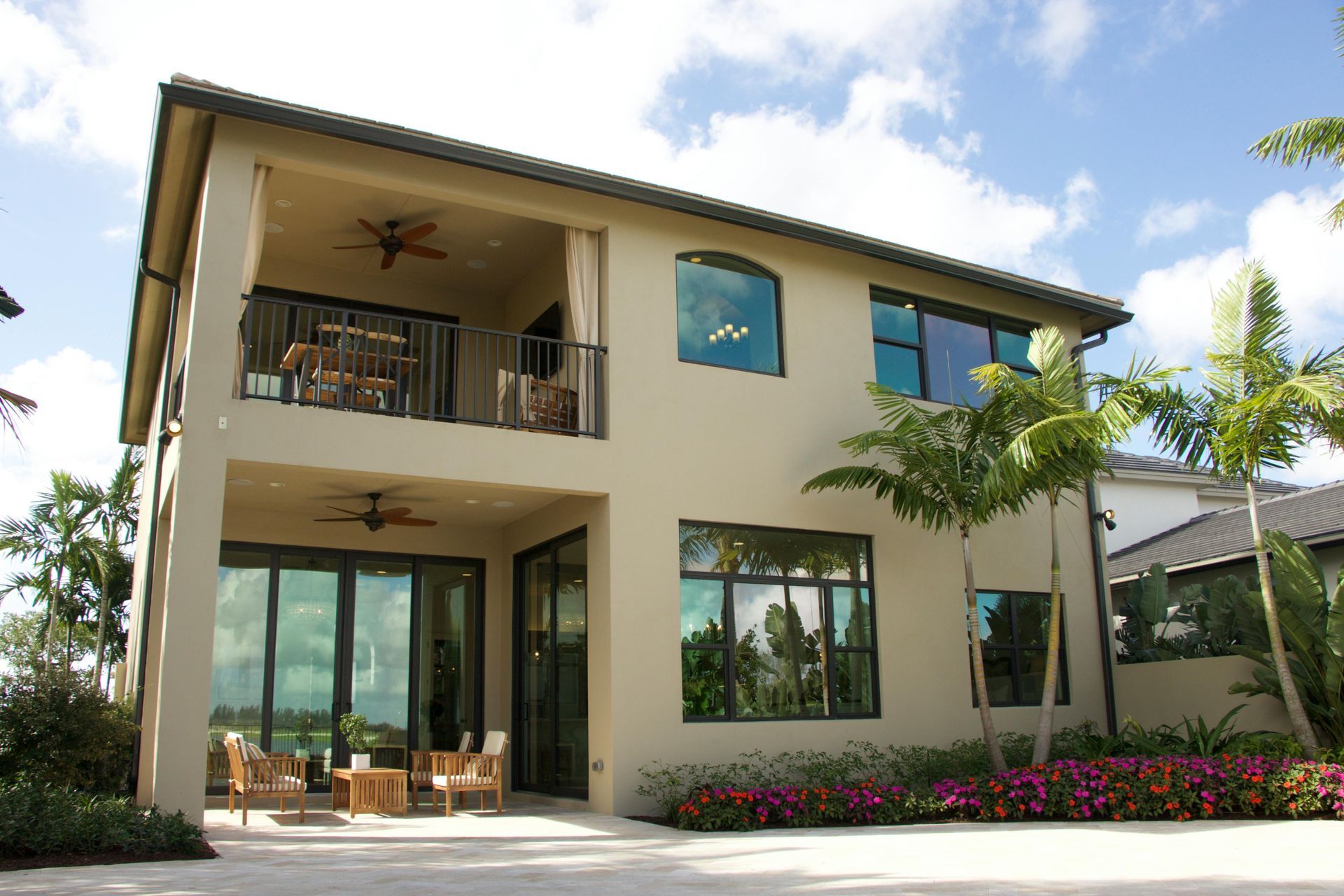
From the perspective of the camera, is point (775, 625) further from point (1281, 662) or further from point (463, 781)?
point (1281, 662)

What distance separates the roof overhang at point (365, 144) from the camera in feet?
27.0

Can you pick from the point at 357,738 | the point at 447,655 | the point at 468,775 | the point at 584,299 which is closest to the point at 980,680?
the point at 468,775

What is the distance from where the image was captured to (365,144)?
889 centimetres

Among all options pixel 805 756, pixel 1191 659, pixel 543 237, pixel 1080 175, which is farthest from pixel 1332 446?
pixel 1080 175

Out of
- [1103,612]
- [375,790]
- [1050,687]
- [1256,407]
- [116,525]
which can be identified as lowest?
[375,790]

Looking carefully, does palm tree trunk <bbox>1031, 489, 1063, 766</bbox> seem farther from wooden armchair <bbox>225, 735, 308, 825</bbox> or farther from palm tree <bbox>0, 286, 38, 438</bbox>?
palm tree <bbox>0, 286, 38, 438</bbox>

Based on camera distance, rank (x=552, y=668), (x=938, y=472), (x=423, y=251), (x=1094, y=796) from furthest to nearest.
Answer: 1. (x=423, y=251)
2. (x=552, y=668)
3. (x=938, y=472)
4. (x=1094, y=796)

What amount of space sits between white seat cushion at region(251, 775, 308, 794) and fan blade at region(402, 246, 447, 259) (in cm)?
506

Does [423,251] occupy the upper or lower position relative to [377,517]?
upper

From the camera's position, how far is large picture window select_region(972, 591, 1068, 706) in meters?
11.2

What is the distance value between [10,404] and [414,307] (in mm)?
5324

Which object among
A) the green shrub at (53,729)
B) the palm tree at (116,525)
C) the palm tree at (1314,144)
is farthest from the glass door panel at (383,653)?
the palm tree at (1314,144)

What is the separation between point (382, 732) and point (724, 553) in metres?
4.07

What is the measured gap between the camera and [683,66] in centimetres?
1259
